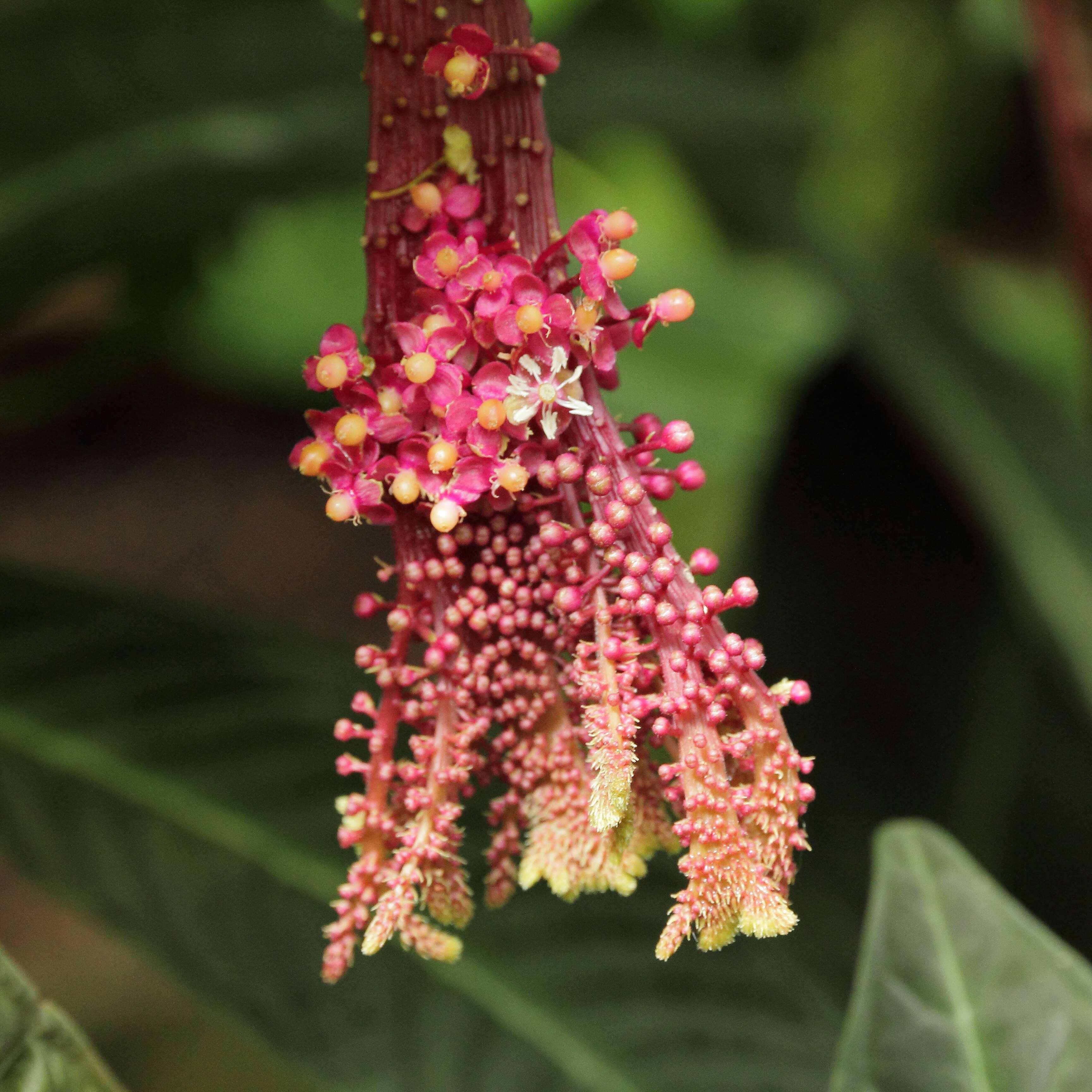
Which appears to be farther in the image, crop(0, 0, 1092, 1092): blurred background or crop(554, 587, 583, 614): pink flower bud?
crop(0, 0, 1092, 1092): blurred background

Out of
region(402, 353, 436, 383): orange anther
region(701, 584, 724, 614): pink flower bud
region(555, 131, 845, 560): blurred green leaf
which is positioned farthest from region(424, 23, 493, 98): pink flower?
region(555, 131, 845, 560): blurred green leaf

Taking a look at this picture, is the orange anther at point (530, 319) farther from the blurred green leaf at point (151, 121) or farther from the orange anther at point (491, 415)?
the blurred green leaf at point (151, 121)

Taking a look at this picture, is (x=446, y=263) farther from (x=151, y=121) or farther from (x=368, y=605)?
(x=151, y=121)

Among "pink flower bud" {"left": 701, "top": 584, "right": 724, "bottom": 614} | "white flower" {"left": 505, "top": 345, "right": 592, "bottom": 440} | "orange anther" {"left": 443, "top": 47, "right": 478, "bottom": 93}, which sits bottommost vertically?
"pink flower bud" {"left": 701, "top": 584, "right": 724, "bottom": 614}

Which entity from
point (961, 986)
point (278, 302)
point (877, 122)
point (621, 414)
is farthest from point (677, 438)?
point (877, 122)

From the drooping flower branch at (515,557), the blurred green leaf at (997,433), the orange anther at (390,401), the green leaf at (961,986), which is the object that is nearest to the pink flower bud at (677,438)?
the drooping flower branch at (515,557)

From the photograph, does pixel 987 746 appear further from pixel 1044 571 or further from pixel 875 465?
pixel 875 465

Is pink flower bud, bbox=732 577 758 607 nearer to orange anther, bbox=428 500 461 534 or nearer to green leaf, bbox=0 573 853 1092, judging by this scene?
orange anther, bbox=428 500 461 534
